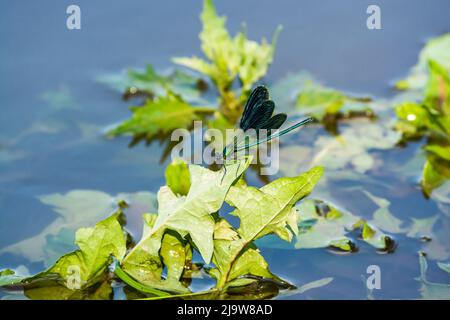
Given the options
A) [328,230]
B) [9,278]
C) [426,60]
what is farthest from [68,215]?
[426,60]

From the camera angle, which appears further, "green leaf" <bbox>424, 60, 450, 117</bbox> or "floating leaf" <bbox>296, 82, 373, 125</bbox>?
"floating leaf" <bbox>296, 82, 373, 125</bbox>

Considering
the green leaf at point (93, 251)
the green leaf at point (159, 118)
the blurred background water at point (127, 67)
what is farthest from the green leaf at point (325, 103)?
the green leaf at point (93, 251)

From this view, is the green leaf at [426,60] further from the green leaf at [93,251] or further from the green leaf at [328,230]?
the green leaf at [93,251]

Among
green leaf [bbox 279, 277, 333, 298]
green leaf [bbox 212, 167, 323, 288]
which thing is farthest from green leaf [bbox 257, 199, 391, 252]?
green leaf [bbox 212, 167, 323, 288]

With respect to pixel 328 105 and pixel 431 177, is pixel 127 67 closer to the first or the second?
pixel 328 105

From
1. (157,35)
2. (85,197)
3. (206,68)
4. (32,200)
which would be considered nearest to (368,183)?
(206,68)

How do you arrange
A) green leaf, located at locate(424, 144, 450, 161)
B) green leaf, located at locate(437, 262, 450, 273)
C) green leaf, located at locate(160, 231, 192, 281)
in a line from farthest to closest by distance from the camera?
green leaf, located at locate(424, 144, 450, 161), green leaf, located at locate(437, 262, 450, 273), green leaf, located at locate(160, 231, 192, 281)

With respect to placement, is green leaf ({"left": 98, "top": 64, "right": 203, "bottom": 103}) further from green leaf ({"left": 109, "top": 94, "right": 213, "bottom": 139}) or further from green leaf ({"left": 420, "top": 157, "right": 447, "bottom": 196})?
green leaf ({"left": 420, "top": 157, "right": 447, "bottom": 196})
